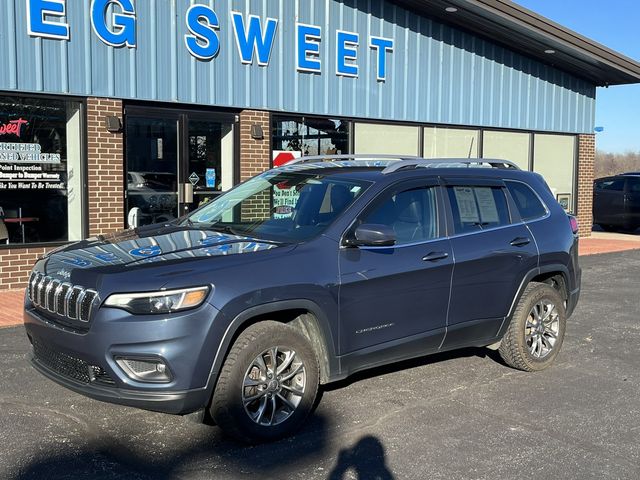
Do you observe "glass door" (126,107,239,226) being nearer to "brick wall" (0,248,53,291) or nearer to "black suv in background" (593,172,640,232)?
"brick wall" (0,248,53,291)

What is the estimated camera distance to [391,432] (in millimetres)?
4438

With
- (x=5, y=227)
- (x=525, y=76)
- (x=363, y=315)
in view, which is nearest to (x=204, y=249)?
(x=363, y=315)

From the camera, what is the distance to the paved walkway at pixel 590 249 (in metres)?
7.57

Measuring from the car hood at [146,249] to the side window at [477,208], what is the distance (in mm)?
1691

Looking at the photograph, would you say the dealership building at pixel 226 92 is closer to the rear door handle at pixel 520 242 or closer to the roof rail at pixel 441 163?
the roof rail at pixel 441 163

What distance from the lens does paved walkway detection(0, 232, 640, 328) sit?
7.57 m

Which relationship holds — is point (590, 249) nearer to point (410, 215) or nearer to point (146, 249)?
point (410, 215)

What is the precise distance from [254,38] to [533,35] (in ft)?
20.4

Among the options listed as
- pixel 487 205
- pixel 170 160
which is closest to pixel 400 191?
pixel 487 205

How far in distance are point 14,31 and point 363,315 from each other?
6.69 meters

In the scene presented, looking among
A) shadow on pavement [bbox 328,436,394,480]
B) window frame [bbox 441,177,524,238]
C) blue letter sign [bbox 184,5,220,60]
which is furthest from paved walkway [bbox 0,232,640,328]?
window frame [bbox 441,177,524,238]

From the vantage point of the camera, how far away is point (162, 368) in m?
3.78

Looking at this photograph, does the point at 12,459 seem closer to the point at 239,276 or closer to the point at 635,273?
the point at 239,276

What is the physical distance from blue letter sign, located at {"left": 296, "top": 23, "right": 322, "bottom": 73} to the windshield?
6.39 meters
